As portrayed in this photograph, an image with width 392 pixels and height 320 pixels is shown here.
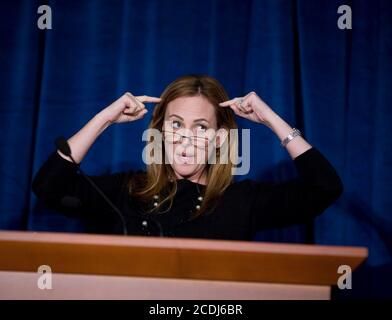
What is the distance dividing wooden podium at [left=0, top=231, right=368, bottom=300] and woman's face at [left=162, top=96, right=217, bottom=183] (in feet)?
2.03

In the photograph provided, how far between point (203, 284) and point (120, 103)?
71cm

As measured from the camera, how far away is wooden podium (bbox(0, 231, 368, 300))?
88cm

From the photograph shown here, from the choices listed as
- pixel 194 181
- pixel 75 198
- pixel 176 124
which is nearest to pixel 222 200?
pixel 194 181

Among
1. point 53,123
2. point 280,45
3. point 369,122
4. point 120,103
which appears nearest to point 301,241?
point 369,122

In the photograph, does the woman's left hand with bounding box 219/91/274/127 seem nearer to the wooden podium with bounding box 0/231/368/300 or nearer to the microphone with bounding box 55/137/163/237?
the microphone with bounding box 55/137/163/237

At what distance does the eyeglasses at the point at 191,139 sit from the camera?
1511mm

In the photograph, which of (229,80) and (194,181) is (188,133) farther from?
(229,80)

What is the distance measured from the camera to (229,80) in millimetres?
2061

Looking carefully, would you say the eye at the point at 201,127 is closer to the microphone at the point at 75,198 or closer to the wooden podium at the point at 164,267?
the microphone at the point at 75,198

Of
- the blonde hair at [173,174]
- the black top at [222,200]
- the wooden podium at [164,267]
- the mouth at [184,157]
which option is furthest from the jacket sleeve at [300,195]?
the wooden podium at [164,267]

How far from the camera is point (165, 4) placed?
2.08 m

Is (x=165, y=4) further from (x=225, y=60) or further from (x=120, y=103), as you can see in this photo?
(x=120, y=103)

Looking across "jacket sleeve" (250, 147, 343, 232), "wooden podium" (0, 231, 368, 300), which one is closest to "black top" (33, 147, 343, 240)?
"jacket sleeve" (250, 147, 343, 232)

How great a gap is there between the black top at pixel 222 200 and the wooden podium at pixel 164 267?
42cm
